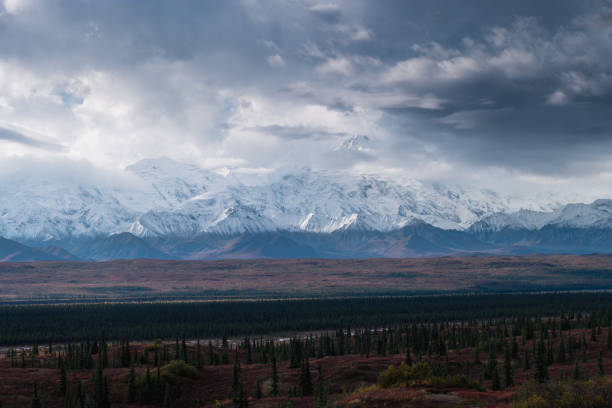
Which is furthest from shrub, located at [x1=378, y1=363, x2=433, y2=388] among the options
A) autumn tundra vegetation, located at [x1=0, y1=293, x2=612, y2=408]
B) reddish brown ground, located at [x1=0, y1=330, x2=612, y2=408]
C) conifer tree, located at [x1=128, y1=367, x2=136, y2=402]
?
conifer tree, located at [x1=128, y1=367, x2=136, y2=402]

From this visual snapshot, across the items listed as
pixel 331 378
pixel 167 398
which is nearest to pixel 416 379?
pixel 331 378

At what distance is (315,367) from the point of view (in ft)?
334

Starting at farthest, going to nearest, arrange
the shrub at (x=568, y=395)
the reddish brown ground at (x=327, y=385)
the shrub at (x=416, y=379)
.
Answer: the shrub at (x=416, y=379)
the reddish brown ground at (x=327, y=385)
the shrub at (x=568, y=395)

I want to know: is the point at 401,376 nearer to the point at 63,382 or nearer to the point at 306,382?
the point at 306,382

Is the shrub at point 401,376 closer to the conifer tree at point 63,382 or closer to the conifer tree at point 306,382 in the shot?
the conifer tree at point 306,382

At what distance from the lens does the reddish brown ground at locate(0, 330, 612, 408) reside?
65.1 meters

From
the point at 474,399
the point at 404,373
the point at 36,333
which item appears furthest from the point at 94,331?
the point at 474,399

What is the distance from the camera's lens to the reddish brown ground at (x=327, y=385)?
65.1 metres

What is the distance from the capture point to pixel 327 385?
88.8m

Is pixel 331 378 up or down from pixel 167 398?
down

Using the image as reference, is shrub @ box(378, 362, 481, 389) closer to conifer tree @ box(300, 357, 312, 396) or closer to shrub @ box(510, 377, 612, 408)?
conifer tree @ box(300, 357, 312, 396)

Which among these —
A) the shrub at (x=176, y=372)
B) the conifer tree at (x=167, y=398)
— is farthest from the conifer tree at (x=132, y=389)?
the shrub at (x=176, y=372)

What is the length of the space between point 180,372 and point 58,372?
61.5ft

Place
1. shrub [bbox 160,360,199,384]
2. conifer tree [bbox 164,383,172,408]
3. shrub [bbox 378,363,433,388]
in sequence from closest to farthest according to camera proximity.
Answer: shrub [bbox 378,363,433,388]
conifer tree [bbox 164,383,172,408]
shrub [bbox 160,360,199,384]
